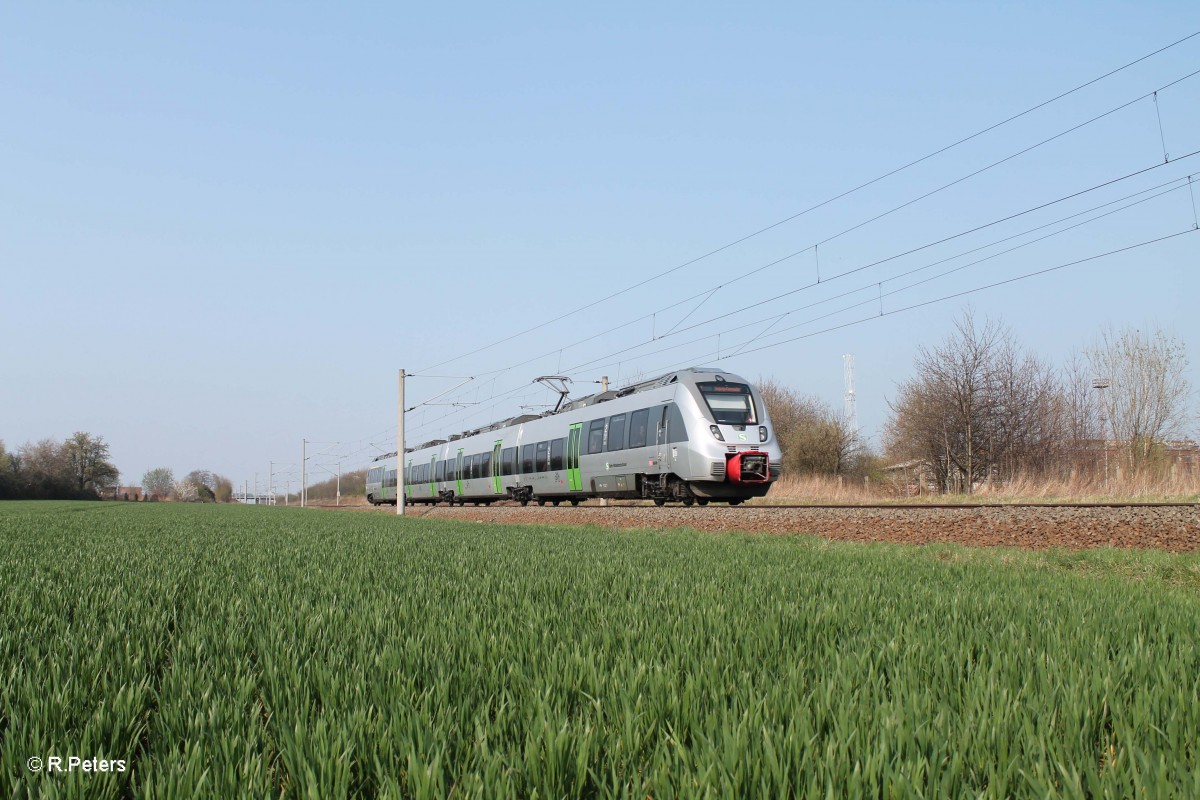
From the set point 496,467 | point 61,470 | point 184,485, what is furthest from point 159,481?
point 496,467

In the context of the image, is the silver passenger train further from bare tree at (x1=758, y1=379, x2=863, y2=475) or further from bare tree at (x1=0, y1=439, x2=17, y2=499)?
bare tree at (x1=0, y1=439, x2=17, y2=499)

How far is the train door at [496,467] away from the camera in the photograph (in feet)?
114

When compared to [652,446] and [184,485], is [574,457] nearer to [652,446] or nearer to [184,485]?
[652,446]

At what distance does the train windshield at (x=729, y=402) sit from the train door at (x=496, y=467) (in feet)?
52.2

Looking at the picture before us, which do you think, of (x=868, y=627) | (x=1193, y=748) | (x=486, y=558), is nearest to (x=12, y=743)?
(x=1193, y=748)

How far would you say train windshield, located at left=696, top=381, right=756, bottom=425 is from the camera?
2030cm

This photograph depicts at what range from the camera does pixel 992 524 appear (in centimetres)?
1190

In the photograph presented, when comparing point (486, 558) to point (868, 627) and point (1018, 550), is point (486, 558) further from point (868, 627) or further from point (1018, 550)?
point (1018, 550)

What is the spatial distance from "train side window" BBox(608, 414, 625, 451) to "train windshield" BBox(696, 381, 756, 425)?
4.06 metres

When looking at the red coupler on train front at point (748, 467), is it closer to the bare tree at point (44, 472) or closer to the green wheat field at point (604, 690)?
the green wheat field at point (604, 690)

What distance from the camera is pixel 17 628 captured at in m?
3.64

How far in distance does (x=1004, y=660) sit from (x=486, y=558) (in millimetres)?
5638

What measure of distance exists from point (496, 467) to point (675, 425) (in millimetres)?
15572

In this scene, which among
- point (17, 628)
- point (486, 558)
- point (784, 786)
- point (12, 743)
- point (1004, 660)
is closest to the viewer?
point (784, 786)
